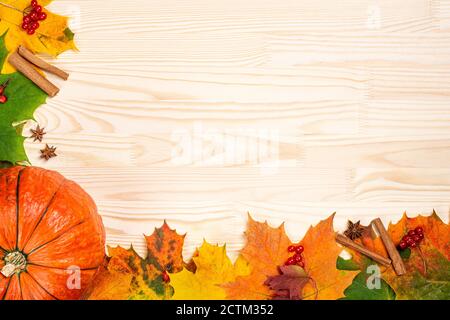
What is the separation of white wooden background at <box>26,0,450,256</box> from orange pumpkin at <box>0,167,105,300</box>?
4.1 inches

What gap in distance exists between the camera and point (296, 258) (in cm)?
136

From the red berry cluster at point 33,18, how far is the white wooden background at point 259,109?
0.04 metres

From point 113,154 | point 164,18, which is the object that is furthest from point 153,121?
point 164,18

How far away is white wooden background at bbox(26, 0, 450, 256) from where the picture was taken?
1399 millimetres

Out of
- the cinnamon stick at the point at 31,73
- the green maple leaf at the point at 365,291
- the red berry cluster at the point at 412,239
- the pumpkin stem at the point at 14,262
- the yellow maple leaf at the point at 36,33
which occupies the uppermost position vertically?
the yellow maple leaf at the point at 36,33

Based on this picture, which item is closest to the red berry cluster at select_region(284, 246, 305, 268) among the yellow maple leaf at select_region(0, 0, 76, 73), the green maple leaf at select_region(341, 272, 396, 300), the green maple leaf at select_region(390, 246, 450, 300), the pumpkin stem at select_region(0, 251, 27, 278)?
the green maple leaf at select_region(341, 272, 396, 300)

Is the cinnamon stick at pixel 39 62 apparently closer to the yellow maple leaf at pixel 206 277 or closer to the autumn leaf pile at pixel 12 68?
the autumn leaf pile at pixel 12 68

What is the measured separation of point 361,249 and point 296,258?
170 mm

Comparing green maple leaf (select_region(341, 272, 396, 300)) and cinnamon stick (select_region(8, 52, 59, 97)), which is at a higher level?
cinnamon stick (select_region(8, 52, 59, 97))

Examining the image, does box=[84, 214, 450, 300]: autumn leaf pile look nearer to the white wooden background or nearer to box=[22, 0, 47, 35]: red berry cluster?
the white wooden background

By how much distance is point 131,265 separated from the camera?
4.54 feet

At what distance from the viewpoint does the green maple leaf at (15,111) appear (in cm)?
136

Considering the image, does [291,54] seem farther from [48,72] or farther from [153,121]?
[48,72]

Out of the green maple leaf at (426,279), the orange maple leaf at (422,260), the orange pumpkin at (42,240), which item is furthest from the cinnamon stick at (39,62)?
the green maple leaf at (426,279)
